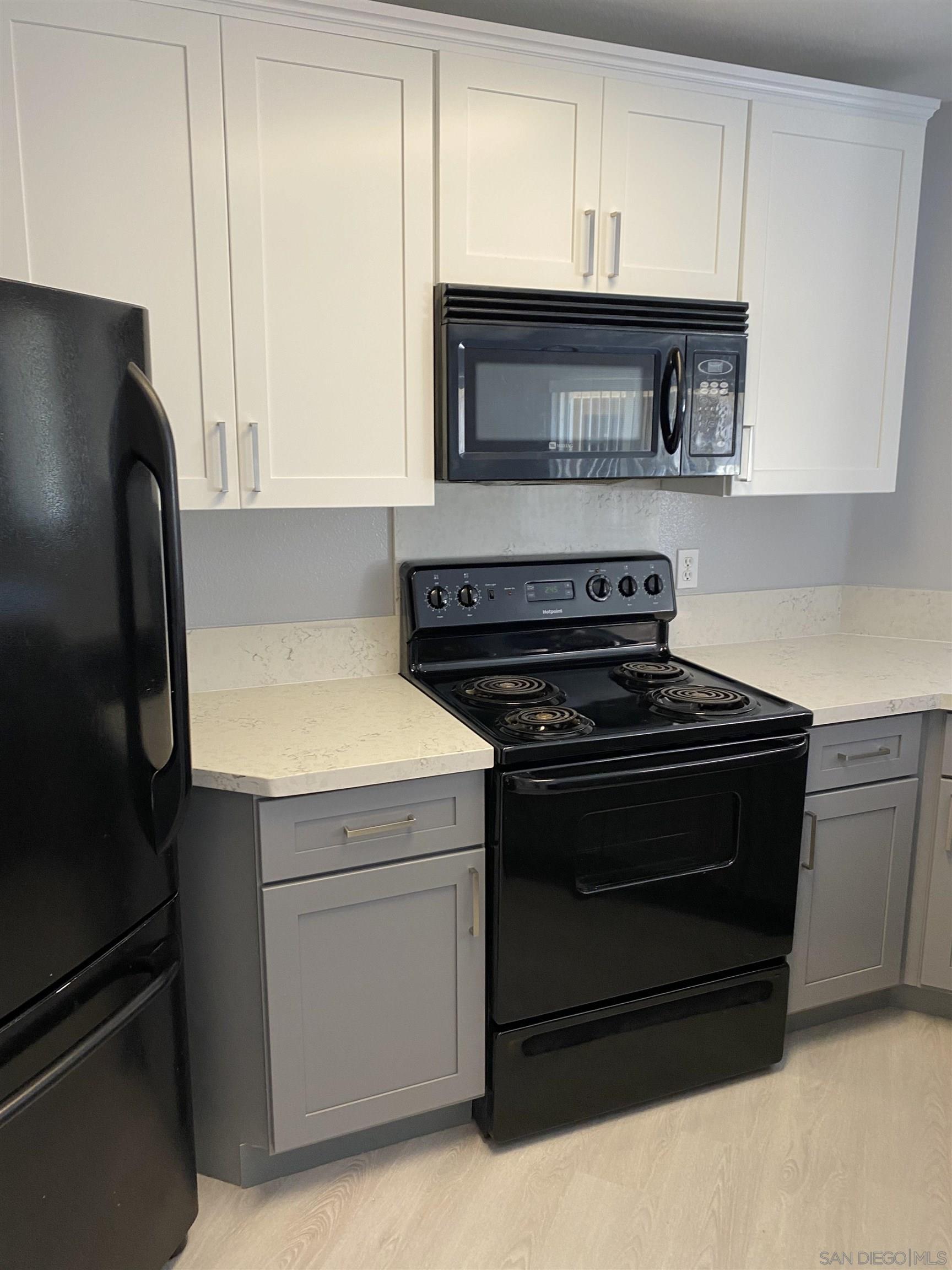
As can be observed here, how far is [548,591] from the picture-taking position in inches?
93.5

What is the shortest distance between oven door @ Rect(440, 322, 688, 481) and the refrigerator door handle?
0.73 meters

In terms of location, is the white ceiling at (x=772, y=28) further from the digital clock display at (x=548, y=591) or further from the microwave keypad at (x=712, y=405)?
the digital clock display at (x=548, y=591)

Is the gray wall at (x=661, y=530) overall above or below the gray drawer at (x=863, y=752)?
above

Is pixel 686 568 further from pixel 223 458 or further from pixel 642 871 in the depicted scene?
pixel 223 458

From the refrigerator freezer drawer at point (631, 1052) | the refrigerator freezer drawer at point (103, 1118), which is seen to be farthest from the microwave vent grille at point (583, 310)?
the refrigerator freezer drawer at point (631, 1052)

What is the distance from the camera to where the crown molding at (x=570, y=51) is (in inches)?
68.3

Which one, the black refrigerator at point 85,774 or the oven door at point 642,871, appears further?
the oven door at point 642,871

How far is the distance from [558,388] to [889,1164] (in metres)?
1.80

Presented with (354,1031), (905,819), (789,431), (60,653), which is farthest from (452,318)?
(905,819)

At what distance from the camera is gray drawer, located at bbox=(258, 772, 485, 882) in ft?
5.51

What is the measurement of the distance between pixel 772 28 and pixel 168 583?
1866mm

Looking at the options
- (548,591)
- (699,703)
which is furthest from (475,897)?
(548,591)

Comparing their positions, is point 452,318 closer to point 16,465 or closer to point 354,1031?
point 16,465

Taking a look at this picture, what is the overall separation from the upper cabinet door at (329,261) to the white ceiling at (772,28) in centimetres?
42
